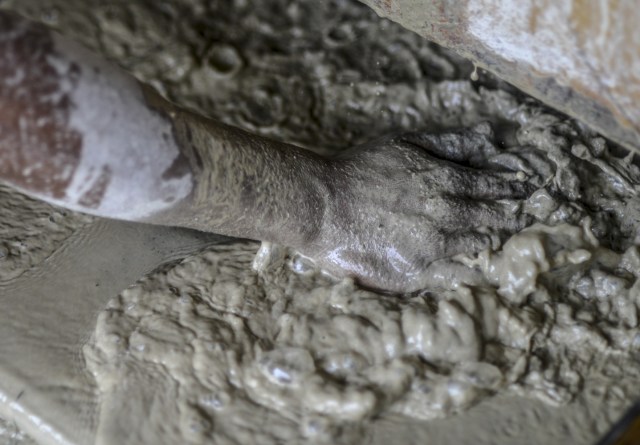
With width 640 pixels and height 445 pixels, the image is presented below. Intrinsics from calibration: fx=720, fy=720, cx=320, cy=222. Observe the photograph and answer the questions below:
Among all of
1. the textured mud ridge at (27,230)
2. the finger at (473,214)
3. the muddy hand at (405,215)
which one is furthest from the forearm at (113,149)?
the textured mud ridge at (27,230)

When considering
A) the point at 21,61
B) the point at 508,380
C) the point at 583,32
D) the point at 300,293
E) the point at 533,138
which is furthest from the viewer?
the point at 533,138

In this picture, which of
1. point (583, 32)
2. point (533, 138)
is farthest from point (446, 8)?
point (533, 138)

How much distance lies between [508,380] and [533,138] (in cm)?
47

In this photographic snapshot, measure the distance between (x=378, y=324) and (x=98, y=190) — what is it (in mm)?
427

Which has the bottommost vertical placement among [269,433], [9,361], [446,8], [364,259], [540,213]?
[9,361]

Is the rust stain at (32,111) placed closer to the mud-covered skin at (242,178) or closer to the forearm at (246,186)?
the mud-covered skin at (242,178)

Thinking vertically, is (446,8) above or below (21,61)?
above

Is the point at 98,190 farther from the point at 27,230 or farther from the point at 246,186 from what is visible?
the point at 27,230

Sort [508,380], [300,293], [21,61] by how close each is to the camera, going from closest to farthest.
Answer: [21,61], [508,380], [300,293]

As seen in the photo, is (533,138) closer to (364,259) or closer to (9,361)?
(364,259)

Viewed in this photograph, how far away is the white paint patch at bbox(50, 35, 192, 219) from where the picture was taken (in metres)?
0.81

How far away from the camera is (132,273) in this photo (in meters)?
1.19

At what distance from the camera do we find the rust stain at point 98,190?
839 mm

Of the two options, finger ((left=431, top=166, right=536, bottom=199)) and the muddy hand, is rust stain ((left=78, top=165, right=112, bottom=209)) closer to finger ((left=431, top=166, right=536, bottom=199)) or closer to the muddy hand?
the muddy hand
